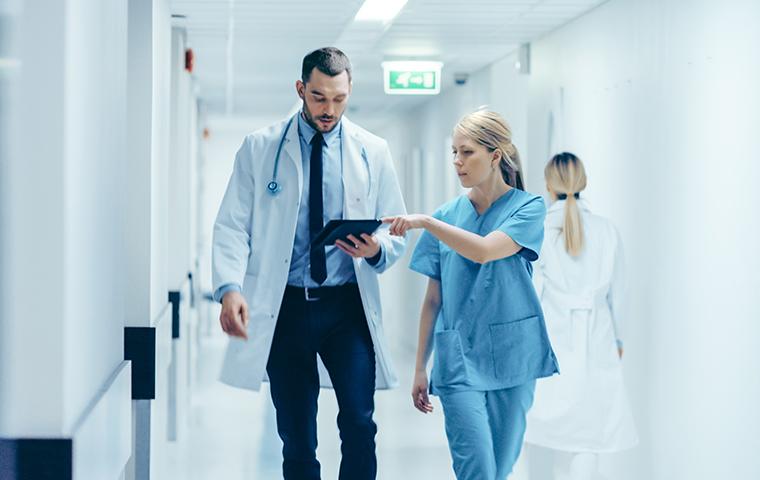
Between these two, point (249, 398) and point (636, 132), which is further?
point (249, 398)

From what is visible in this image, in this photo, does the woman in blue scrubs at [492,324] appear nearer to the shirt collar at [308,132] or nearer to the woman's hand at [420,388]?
the woman's hand at [420,388]

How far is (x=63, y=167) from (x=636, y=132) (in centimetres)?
346

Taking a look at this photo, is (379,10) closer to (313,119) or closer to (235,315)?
(313,119)

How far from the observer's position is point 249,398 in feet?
28.0

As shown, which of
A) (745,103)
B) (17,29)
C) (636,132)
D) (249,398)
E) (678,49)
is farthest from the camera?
(249,398)

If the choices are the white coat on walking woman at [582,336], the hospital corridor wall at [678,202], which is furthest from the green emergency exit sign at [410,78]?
the white coat on walking woman at [582,336]

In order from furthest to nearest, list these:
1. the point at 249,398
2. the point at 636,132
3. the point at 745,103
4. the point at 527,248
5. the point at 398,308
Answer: the point at 398,308 < the point at 249,398 < the point at 636,132 < the point at 745,103 < the point at 527,248

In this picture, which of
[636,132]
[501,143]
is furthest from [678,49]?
[501,143]

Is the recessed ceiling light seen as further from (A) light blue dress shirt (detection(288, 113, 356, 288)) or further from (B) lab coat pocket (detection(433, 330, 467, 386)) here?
(B) lab coat pocket (detection(433, 330, 467, 386))

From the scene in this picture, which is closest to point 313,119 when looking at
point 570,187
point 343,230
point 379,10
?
point 343,230

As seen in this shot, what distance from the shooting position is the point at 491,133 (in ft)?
11.6

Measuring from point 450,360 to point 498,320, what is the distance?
20 centimetres

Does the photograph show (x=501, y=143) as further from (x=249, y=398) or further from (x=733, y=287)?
(x=249, y=398)

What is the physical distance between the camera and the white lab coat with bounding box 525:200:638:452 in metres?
4.96
